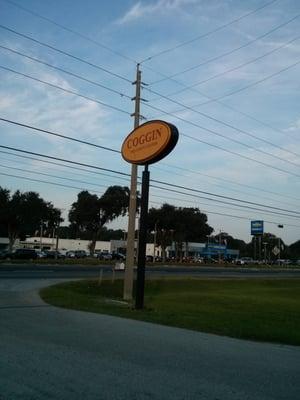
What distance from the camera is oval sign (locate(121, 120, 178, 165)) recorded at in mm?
18672

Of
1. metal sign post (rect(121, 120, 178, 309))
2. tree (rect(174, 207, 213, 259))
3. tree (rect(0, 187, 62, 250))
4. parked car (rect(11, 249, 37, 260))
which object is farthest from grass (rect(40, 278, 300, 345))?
tree (rect(174, 207, 213, 259))

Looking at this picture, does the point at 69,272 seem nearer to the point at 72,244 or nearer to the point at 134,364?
the point at 134,364

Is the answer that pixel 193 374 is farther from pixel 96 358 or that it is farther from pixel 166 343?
pixel 166 343

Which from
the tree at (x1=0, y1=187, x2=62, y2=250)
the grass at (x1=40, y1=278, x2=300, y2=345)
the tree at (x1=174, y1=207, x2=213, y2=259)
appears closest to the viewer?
the grass at (x1=40, y1=278, x2=300, y2=345)

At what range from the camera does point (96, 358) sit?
27.7 ft

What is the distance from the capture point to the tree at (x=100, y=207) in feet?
284

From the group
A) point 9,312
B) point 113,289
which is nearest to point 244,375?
point 9,312

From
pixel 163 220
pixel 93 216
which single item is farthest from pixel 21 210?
pixel 163 220

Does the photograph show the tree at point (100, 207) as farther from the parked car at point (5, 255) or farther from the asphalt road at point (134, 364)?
the asphalt road at point (134, 364)

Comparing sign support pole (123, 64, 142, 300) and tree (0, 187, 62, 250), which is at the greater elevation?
tree (0, 187, 62, 250)

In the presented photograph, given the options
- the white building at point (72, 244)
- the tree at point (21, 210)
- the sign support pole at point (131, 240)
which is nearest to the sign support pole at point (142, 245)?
the sign support pole at point (131, 240)

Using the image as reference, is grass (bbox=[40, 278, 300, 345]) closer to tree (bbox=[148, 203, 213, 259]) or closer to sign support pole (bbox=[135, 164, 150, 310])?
sign support pole (bbox=[135, 164, 150, 310])

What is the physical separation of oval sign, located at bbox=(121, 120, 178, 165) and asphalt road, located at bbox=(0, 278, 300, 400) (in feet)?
25.5

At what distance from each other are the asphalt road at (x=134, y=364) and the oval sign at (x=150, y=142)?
777 centimetres
